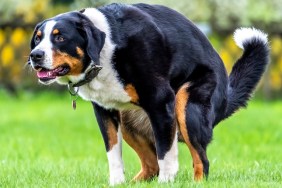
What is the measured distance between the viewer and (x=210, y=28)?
1869 centimetres

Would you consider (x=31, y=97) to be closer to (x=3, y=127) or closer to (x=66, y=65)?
(x=3, y=127)

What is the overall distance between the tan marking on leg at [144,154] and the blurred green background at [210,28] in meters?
9.32

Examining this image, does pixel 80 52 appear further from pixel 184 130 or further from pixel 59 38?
pixel 184 130

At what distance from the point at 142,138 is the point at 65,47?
48.8 inches

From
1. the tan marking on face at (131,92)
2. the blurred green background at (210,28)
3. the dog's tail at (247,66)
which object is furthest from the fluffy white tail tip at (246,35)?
the blurred green background at (210,28)

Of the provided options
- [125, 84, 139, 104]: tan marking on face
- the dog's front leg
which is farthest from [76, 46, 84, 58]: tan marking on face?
the dog's front leg

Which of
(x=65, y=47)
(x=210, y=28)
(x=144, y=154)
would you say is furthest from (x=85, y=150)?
(x=210, y=28)

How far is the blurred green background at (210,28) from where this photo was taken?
52.9ft

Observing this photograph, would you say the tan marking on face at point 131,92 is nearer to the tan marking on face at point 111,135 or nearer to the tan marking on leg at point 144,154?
the tan marking on face at point 111,135

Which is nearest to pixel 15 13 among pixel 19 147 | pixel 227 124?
pixel 227 124

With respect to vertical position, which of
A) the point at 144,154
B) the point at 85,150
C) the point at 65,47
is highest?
the point at 65,47

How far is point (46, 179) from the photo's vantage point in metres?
6.57

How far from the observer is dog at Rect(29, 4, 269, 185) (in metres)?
5.87

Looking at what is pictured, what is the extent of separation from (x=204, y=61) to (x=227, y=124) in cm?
675
